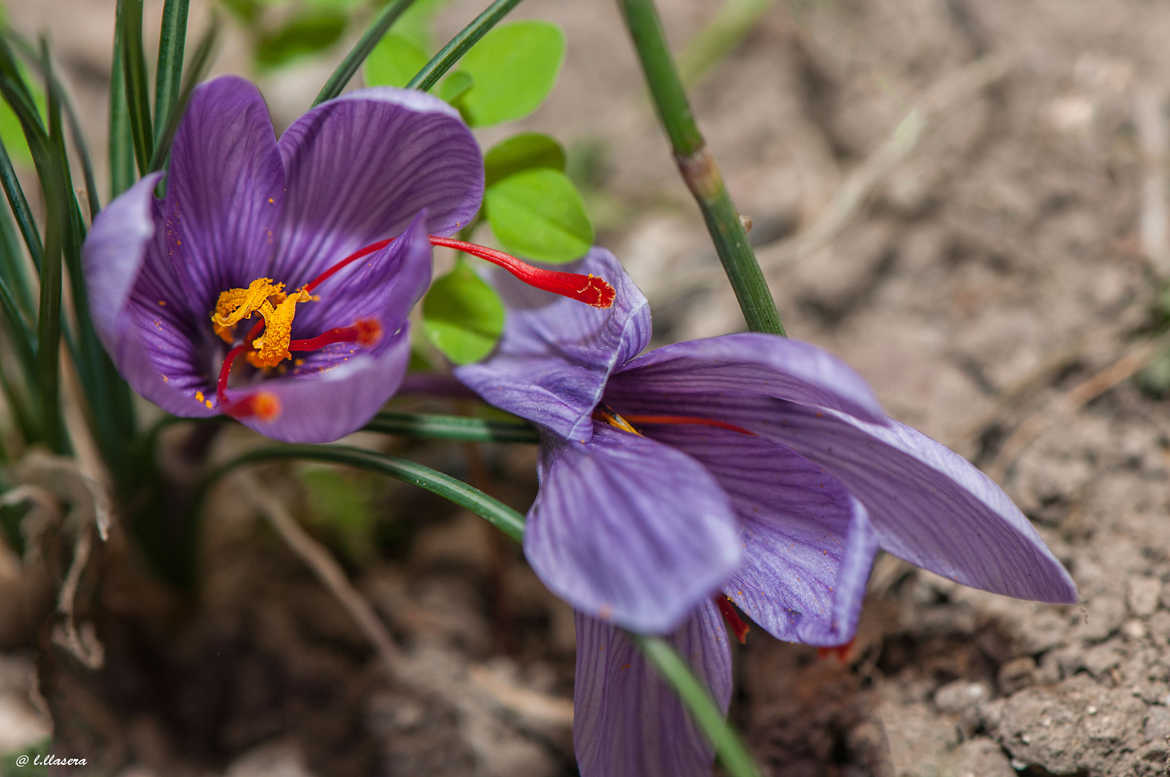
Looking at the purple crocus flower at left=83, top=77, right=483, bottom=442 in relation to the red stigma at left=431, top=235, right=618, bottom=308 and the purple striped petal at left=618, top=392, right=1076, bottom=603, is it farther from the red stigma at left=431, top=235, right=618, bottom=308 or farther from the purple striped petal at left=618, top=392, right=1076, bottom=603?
the purple striped petal at left=618, top=392, right=1076, bottom=603

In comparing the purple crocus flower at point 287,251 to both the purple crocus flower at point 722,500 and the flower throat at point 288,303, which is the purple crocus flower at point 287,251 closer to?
the flower throat at point 288,303

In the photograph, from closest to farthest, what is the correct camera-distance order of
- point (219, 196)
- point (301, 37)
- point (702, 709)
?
point (702, 709) < point (219, 196) < point (301, 37)

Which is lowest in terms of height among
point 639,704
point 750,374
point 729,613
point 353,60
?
point 639,704

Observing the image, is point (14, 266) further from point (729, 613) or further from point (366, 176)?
point (729, 613)

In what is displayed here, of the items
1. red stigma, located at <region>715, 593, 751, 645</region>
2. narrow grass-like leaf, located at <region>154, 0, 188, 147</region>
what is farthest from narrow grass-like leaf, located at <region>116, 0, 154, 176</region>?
red stigma, located at <region>715, 593, 751, 645</region>

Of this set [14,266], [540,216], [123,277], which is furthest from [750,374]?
[14,266]

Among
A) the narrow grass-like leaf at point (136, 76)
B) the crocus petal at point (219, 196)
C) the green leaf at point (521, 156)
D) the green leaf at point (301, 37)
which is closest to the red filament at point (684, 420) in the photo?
the green leaf at point (521, 156)
